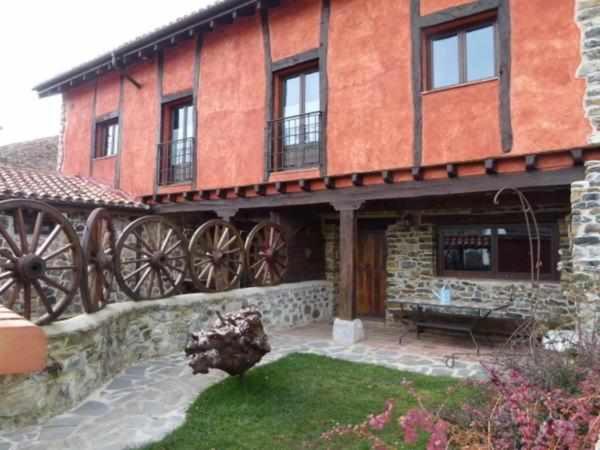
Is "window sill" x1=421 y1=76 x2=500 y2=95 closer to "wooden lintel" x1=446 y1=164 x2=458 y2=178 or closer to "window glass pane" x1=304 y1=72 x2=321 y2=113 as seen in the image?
"wooden lintel" x1=446 y1=164 x2=458 y2=178

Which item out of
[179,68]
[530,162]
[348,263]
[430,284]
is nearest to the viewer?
[530,162]

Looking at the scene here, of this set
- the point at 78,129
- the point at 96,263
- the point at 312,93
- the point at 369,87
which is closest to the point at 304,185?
the point at 312,93

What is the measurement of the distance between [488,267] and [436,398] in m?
4.26

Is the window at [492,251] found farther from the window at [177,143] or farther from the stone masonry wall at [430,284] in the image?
the window at [177,143]

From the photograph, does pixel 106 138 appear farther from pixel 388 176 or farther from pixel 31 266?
pixel 388 176

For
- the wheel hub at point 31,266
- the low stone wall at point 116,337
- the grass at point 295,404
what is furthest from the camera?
the wheel hub at point 31,266

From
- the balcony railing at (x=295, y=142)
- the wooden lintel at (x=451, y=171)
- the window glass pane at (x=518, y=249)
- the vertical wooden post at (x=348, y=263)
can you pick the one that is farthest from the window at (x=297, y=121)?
the window glass pane at (x=518, y=249)

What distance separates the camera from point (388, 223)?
920cm

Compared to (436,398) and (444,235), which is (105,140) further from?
(436,398)

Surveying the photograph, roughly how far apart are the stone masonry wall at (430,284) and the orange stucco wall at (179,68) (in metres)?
5.50

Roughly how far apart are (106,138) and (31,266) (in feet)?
26.7

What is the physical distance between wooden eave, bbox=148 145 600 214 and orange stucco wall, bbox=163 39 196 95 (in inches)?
97.6

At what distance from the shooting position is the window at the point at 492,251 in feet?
24.4

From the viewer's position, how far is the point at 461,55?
6344mm
